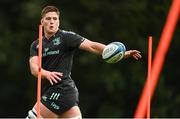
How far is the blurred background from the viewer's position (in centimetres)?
2352

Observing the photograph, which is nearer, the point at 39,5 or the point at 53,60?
the point at 53,60

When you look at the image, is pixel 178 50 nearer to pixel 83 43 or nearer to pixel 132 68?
pixel 132 68

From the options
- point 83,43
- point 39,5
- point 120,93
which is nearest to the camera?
point 83,43

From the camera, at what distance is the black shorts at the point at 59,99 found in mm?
9859

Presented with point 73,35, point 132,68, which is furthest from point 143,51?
point 73,35

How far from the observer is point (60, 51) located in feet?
32.1

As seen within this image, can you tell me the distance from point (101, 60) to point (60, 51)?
1355 cm

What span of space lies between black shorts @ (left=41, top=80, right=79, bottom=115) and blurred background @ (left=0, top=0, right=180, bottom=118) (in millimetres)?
13340

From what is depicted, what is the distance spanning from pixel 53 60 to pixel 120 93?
46.7 feet

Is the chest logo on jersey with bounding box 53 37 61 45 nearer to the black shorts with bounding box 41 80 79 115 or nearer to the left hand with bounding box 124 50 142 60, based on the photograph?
the black shorts with bounding box 41 80 79 115

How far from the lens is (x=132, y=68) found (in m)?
24.0

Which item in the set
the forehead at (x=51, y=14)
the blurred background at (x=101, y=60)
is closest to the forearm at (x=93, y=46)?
the forehead at (x=51, y=14)

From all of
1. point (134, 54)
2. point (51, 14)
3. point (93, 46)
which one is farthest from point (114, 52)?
point (51, 14)

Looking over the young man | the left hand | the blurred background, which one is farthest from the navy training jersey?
the blurred background
